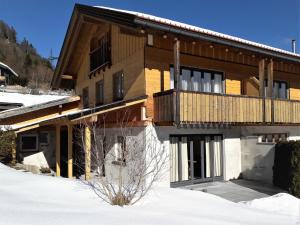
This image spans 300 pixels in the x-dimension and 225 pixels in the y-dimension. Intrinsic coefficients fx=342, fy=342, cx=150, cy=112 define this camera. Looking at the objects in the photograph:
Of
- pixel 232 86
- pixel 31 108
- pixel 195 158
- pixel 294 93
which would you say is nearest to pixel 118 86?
pixel 195 158

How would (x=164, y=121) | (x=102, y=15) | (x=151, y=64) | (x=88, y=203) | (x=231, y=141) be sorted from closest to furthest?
(x=88, y=203)
(x=164, y=121)
(x=151, y=64)
(x=102, y=15)
(x=231, y=141)

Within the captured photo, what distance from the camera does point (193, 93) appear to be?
463 inches

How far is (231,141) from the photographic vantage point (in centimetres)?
1519

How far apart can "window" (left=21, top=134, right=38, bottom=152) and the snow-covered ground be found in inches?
415

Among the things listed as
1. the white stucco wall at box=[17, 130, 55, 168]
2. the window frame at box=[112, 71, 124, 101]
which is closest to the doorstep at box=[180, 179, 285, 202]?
the window frame at box=[112, 71, 124, 101]

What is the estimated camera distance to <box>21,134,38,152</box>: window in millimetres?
19547

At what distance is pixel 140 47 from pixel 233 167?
22.1 ft

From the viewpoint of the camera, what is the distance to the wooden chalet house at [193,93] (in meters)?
11.9

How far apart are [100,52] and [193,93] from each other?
7535mm

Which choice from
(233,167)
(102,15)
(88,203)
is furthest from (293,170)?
(102,15)

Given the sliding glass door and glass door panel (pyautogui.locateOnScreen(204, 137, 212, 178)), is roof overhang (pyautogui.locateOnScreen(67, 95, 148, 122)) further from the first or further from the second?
glass door panel (pyautogui.locateOnScreen(204, 137, 212, 178))

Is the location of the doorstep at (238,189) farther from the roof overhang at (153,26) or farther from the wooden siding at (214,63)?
the roof overhang at (153,26)

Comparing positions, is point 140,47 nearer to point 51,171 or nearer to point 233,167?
point 233,167

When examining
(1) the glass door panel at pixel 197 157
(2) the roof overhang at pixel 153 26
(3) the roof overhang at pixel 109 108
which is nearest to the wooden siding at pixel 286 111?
(2) the roof overhang at pixel 153 26
